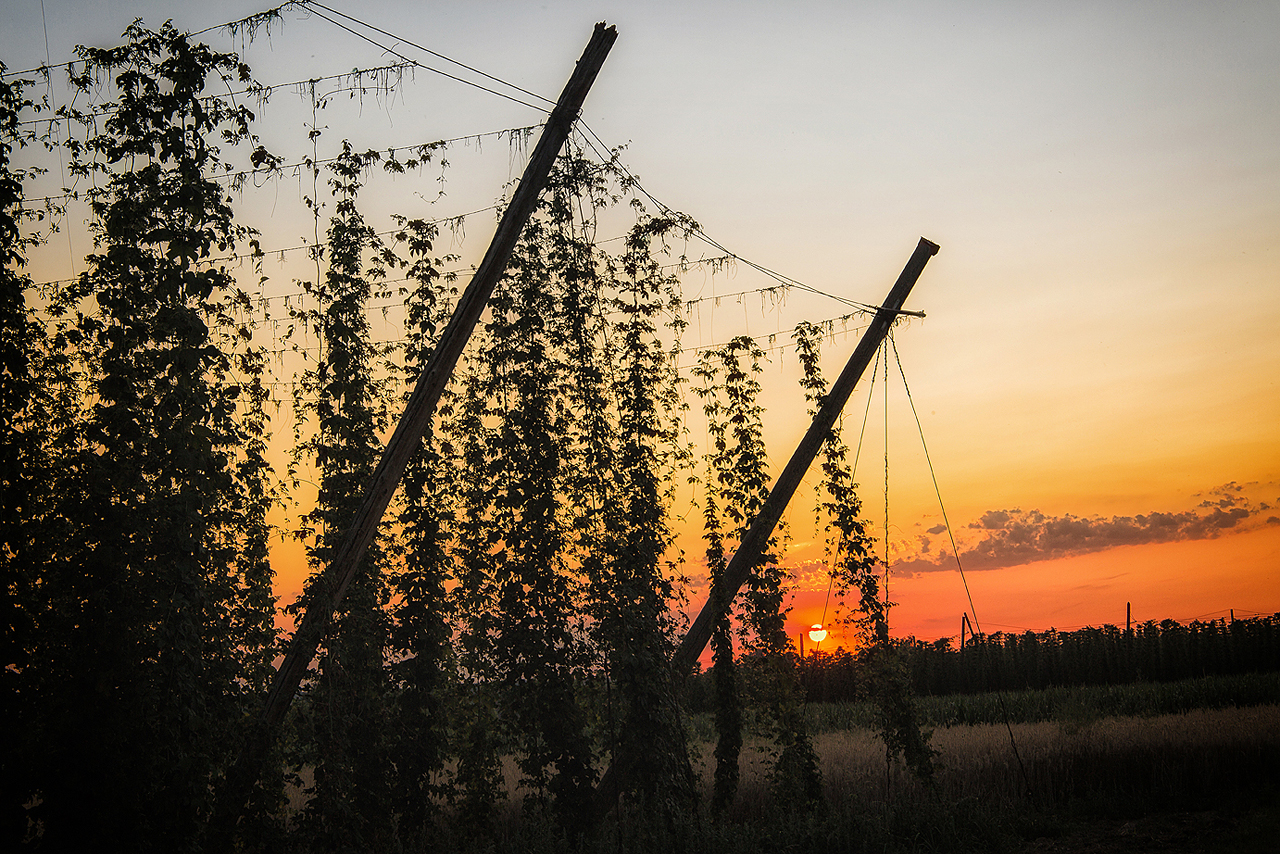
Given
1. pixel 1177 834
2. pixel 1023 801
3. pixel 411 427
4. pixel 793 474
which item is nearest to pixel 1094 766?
pixel 1023 801

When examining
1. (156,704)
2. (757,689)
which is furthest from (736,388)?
(156,704)

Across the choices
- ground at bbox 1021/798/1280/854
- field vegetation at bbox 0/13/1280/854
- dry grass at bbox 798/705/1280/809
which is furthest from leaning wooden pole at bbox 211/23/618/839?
ground at bbox 1021/798/1280/854

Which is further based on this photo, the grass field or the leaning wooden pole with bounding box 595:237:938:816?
the leaning wooden pole with bounding box 595:237:938:816

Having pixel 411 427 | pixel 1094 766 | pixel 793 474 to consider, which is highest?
pixel 411 427

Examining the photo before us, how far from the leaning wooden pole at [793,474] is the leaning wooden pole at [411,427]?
13.5 feet

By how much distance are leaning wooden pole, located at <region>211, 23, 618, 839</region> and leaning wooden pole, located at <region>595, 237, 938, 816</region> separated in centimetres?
412

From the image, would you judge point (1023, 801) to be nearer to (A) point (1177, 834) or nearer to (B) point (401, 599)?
(A) point (1177, 834)

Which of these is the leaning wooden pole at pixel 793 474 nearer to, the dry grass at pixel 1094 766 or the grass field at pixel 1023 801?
the grass field at pixel 1023 801

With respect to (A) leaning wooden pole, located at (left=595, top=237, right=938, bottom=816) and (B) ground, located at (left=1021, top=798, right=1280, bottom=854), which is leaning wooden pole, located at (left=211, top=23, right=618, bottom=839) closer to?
(A) leaning wooden pole, located at (left=595, top=237, right=938, bottom=816)

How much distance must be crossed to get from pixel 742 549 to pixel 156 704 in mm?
6867

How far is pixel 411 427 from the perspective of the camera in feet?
26.0

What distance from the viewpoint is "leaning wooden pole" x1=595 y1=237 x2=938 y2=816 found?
10.7m

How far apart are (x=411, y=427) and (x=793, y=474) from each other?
5.46 meters

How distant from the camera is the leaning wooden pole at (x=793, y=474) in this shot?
1066 centimetres
